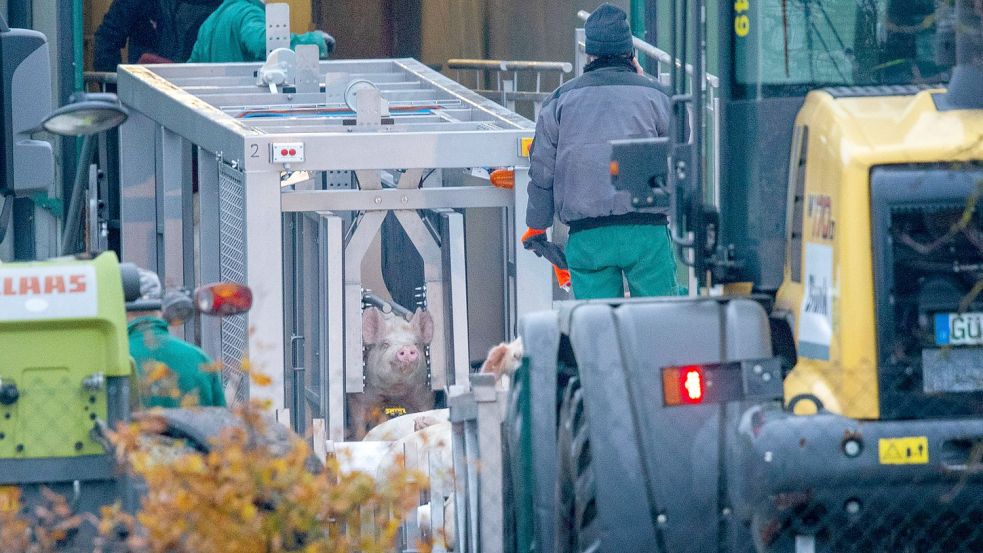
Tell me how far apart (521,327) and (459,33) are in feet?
34.2

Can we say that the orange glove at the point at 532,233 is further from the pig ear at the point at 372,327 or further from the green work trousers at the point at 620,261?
the pig ear at the point at 372,327

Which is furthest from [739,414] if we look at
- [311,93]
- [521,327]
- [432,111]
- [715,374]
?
[311,93]

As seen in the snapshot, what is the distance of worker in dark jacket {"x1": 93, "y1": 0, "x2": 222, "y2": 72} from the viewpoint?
537 inches

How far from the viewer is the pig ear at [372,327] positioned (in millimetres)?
9102

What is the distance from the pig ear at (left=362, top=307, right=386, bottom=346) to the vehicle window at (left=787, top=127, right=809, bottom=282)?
3838 mm

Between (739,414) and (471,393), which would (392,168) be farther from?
(739,414)

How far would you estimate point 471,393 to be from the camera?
675cm

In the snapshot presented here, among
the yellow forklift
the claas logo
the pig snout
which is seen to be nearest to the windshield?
the yellow forklift

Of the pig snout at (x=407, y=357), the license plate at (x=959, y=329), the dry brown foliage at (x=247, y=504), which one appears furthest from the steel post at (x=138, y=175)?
the dry brown foliage at (x=247, y=504)

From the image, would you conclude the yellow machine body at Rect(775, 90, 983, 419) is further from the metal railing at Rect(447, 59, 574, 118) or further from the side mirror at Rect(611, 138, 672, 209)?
the metal railing at Rect(447, 59, 574, 118)

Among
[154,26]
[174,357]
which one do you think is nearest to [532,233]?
[174,357]

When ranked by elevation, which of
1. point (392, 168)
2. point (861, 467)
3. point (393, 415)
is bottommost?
point (393, 415)

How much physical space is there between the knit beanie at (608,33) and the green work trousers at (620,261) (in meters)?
0.90

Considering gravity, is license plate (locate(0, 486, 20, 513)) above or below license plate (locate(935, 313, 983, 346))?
below
